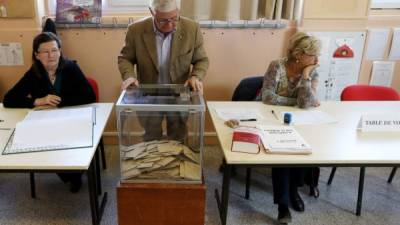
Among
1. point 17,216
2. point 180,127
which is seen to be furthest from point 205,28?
point 17,216

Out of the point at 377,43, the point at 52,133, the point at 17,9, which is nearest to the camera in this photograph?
the point at 52,133

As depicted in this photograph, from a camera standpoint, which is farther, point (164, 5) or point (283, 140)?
point (164, 5)

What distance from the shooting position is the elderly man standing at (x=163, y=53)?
2.01m

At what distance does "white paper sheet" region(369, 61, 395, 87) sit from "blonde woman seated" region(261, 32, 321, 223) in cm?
112

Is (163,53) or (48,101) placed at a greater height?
(163,53)

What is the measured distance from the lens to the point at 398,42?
9.50ft

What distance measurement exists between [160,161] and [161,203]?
22cm

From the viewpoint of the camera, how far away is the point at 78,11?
8.68ft

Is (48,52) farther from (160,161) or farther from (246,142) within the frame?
(246,142)

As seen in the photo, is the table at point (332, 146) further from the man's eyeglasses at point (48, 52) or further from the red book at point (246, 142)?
the man's eyeglasses at point (48, 52)

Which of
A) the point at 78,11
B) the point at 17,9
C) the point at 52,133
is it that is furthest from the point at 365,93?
the point at 17,9

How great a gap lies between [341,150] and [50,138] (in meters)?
1.37

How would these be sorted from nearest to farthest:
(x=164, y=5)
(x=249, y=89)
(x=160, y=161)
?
(x=160, y=161) → (x=164, y=5) → (x=249, y=89)

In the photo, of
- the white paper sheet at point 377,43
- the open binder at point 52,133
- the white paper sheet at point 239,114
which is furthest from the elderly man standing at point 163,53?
the white paper sheet at point 377,43
